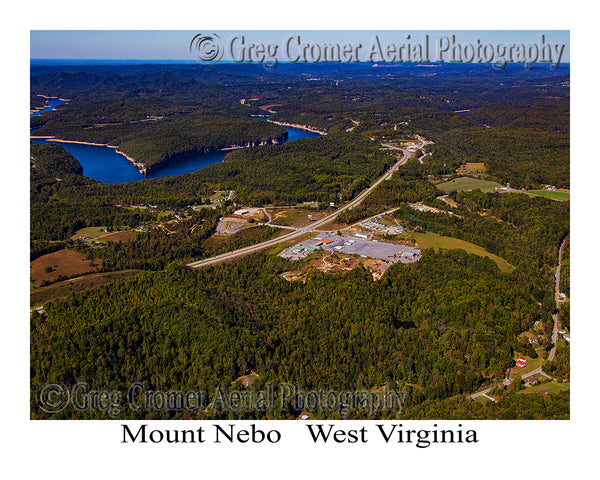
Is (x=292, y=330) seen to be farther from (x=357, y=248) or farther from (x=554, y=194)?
(x=554, y=194)

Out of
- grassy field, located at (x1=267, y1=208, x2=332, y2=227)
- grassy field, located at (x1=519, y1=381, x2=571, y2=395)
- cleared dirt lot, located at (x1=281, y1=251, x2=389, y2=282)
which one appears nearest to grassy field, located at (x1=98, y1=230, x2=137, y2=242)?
grassy field, located at (x1=267, y1=208, x2=332, y2=227)

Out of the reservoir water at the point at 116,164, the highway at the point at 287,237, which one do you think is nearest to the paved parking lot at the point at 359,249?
the highway at the point at 287,237

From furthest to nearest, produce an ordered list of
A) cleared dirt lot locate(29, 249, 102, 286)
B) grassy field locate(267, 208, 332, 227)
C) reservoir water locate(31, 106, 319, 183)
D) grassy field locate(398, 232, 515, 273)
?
reservoir water locate(31, 106, 319, 183)
grassy field locate(267, 208, 332, 227)
grassy field locate(398, 232, 515, 273)
cleared dirt lot locate(29, 249, 102, 286)

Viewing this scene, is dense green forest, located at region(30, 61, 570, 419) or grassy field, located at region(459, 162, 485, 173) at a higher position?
grassy field, located at region(459, 162, 485, 173)

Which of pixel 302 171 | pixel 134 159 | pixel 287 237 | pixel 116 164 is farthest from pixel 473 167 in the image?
pixel 116 164

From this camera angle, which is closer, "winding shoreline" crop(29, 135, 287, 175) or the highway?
the highway

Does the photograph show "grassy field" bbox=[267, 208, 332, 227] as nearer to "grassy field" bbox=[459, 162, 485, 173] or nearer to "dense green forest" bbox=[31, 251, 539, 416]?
"dense green forest" bbox=[31, 251, 539, 416]

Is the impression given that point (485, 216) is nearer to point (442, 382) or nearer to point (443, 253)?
point (443, 253)
